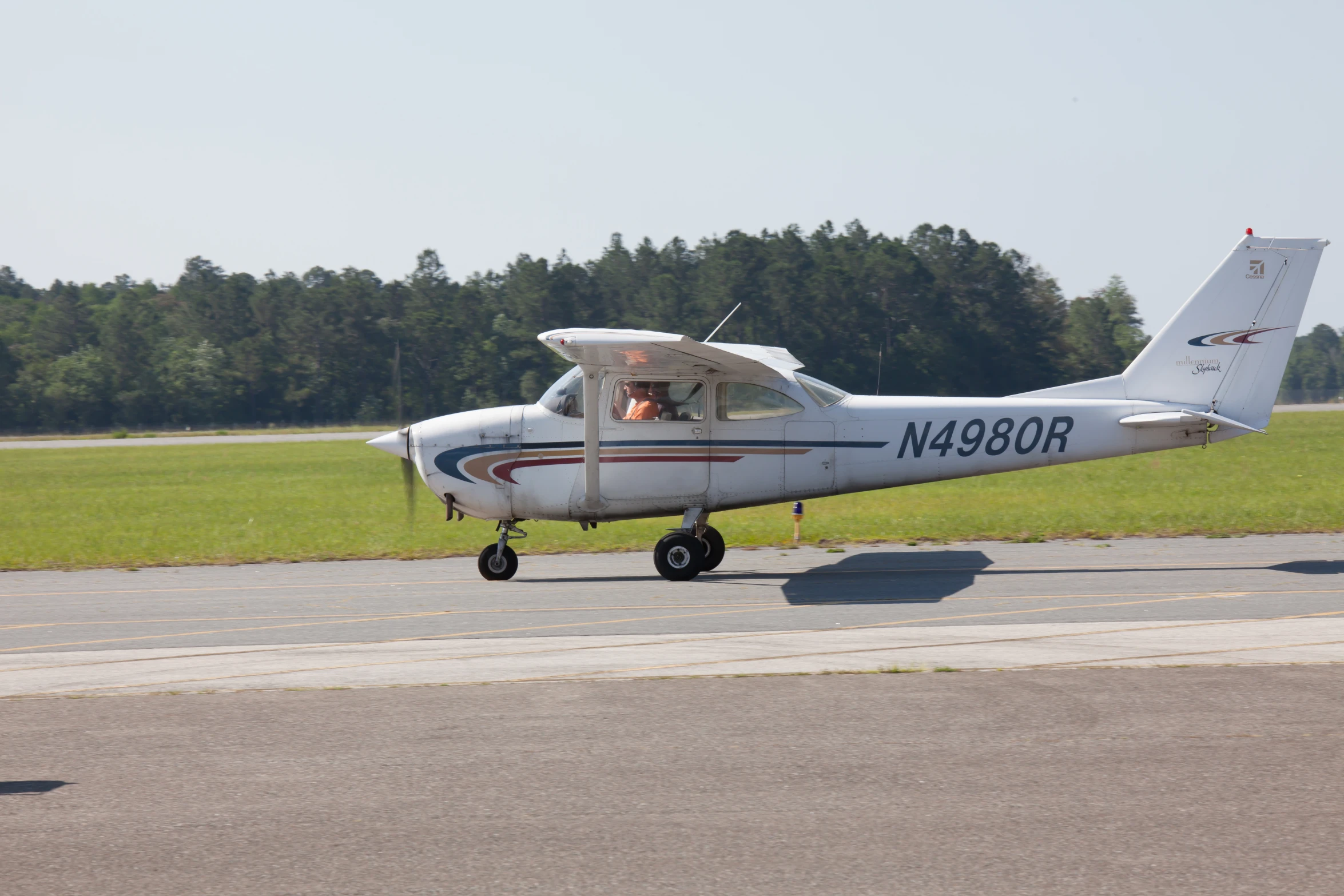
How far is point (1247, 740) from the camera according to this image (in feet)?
20.1

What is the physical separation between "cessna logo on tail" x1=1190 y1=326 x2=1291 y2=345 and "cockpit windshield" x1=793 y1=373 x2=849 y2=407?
4.08m

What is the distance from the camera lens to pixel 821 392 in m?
13.7

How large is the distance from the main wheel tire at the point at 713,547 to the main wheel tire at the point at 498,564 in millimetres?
2280

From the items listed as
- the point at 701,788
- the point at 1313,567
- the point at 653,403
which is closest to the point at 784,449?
the point at 653,403

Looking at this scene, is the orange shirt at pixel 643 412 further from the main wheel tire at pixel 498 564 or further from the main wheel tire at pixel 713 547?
the main wheel tire at pixel 498 564

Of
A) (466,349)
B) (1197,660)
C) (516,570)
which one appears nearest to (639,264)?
(466,349)

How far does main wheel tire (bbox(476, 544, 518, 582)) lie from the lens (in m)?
13.7

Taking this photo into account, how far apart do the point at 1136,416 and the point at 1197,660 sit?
225 inches

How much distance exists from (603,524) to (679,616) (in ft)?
31.7

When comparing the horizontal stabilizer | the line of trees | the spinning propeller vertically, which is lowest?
the spinning propeller

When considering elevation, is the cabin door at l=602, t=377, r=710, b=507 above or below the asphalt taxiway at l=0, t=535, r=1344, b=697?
above

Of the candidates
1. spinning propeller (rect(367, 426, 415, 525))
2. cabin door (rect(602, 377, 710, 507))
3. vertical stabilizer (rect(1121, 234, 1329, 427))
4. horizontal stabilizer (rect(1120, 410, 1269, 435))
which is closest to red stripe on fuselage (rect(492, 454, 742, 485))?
cabin door (rect(602, 377, 710, 507))

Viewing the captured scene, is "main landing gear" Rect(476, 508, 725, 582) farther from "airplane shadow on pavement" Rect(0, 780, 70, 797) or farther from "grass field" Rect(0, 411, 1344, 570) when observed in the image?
"airplane shadow on pavement" Rect(0, 780, 70, 797)

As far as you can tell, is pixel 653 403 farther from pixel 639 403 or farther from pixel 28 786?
pixel 28 786
